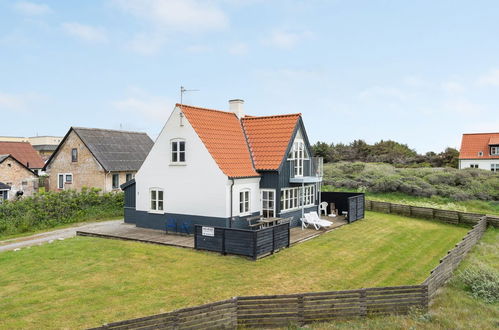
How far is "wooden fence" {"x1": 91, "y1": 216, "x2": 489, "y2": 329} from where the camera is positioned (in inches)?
363

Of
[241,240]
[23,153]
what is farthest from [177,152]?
[23,153]

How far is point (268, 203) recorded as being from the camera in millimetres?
22156

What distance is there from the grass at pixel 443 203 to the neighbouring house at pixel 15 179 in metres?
35.3

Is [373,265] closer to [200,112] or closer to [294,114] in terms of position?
[294,114]

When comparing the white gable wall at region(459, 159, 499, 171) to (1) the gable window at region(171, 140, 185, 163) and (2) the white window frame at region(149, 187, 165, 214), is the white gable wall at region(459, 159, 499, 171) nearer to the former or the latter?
(1) the gable window at region(171, 140, 185, 163)

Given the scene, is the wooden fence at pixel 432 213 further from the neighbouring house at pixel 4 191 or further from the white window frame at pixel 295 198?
the neighbouring house at pixel 4 191

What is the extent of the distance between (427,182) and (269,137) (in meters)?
23.7

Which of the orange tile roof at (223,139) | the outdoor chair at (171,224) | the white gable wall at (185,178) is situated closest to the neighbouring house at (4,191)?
the white gable wall at (185,178)

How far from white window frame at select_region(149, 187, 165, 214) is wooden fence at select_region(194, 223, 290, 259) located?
5057 millimetres

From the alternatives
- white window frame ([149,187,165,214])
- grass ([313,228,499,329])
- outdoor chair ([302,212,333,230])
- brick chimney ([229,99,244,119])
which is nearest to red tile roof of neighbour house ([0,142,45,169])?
white window frame ([149,187,165,214])

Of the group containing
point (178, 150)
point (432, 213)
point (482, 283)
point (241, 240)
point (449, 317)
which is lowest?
point (449, 317)

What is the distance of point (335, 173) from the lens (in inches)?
1858

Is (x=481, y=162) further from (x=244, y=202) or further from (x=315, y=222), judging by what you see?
(x=244, y=202)

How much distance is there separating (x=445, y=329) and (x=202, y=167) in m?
13.5
